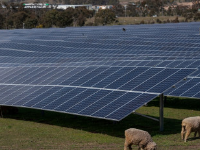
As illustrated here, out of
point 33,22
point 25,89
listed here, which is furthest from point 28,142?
point 33,22

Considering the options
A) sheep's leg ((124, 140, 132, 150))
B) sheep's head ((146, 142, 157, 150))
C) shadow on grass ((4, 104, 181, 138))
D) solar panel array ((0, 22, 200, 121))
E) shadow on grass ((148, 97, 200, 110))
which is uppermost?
solar panel array ((0, 22, 200, 121))

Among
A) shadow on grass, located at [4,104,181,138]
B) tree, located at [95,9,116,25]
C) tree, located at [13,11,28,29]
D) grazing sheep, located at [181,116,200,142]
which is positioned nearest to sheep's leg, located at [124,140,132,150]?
grazing sheep, located at [181,116,200,142]

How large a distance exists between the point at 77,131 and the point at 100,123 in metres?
2.39

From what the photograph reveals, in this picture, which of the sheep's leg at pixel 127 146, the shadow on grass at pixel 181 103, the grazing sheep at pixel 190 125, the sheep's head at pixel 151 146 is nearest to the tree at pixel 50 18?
the shadow on grass at pixel 181 103

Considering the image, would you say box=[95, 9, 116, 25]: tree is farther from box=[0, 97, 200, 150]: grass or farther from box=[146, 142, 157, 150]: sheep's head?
box=[146, 142, 157, 150]: sheep's head

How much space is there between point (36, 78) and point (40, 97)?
8.93 feet

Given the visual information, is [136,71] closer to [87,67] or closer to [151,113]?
[87,67]

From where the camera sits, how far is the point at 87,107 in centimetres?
2255

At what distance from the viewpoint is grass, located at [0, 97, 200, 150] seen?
20.2 meters

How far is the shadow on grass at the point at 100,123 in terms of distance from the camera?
23.8 m

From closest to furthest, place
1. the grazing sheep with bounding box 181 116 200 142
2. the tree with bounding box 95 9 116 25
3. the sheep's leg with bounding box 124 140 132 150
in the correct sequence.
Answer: the sheep's leg with bounding box 124 140 132 150, the grazing sheep with bounding box 181 116 200 142, the tree with bounding box 95 9 116 25

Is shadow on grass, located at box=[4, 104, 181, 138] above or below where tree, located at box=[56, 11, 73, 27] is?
below

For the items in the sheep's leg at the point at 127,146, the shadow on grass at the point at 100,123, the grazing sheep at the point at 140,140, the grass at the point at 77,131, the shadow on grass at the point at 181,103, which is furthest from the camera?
the shadow on grass at the point at 181,103

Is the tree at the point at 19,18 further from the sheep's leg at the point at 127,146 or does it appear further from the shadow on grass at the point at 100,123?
the sheep's leg at the point at 127,146
